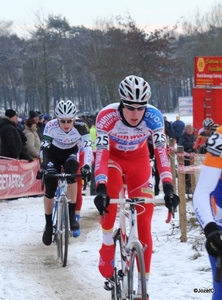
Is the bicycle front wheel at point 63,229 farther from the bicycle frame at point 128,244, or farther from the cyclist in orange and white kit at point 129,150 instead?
the bicycle frame at point 128,244

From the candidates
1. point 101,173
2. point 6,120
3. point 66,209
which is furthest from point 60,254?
point 6,120

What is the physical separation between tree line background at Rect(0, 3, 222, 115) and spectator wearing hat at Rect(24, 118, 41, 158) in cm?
1947

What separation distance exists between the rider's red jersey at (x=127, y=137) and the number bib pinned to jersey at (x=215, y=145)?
154 centimetres

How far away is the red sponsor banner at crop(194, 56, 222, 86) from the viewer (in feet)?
76.7

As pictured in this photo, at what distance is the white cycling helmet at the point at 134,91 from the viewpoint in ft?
17.1

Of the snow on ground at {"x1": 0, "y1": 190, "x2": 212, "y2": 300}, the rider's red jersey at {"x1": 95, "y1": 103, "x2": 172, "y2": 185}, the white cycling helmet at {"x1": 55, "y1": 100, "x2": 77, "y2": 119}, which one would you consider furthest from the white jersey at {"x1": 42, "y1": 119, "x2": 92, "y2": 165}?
the rider's red jersey at {"x1": 95, "y1": 103, "x2": 172, "y2": 185}

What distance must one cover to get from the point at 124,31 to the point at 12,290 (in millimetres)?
33437

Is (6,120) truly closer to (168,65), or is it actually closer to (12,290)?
(12,290)

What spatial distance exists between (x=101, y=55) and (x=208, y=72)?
17.3 meters

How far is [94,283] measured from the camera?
667 cm

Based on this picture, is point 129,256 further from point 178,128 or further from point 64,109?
point 178,128

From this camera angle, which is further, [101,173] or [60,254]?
[60,254]

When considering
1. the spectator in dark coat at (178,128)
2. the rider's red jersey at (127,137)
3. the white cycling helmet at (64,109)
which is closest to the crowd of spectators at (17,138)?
the white cycling helmet at (64,109)

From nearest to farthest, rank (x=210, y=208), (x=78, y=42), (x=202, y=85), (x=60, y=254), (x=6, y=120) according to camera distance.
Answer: (x=210, y=208), (x=60, y=254), (x=6, y=120), (x=202, y=85), (x=78, y=42)
